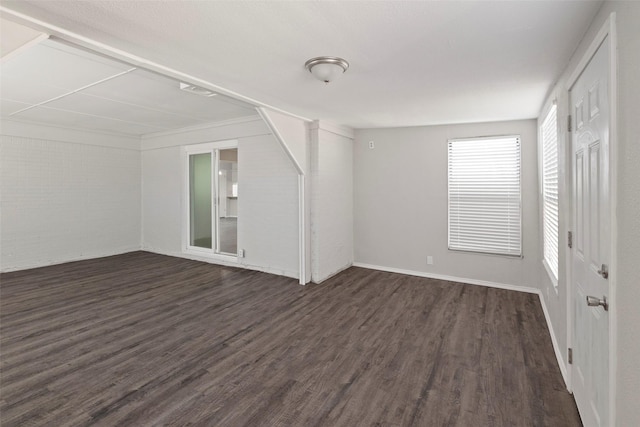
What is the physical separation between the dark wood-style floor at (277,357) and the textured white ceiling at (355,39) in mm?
2382

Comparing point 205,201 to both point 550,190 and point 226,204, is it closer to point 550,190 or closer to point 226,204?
point 226,204

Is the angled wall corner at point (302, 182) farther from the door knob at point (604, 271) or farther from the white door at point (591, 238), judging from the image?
the door knob at point (604, 271)

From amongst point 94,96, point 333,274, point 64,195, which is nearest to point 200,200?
point 64,195

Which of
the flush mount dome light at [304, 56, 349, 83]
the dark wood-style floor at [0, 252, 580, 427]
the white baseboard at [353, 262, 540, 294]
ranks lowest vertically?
the dark wood-style floor at [0, 252, 580, 427]

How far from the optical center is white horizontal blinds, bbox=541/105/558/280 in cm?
290

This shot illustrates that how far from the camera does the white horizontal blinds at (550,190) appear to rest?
290 centimetres

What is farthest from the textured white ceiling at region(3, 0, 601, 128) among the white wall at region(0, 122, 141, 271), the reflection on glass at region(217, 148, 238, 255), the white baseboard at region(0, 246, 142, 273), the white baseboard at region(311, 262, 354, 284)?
the white baseboard at region(0, 246, 142, 273)

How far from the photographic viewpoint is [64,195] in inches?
236

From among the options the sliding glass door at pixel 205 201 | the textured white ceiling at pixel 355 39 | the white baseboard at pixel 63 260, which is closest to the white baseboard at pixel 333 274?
the sliding glass door at pixel 205 201

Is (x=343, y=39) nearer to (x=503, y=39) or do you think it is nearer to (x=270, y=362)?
(x=503, y=39)

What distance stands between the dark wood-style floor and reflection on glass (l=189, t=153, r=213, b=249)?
1.82 m

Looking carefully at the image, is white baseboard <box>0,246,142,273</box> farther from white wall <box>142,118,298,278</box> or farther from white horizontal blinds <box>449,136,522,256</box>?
white horizontal blinds <box>449,136,522,256</box>

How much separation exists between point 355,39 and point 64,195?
6494 mm

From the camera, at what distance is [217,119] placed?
547 cm
